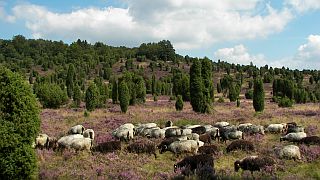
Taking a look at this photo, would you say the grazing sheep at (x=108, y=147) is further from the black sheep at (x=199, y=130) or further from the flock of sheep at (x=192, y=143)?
the black sheep at (x=199, y=130)

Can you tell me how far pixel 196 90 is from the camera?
151 ft

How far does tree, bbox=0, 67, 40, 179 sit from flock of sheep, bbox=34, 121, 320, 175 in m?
6.53

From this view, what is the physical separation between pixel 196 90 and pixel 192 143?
24570 mm

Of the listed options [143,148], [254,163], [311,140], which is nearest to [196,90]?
[311,140]

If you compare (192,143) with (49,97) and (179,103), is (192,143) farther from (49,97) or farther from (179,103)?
(49,97)

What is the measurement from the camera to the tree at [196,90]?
1790 inches

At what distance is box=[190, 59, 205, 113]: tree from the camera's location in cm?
4547

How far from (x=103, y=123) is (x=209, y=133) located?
12.4 meters

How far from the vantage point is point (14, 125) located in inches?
577

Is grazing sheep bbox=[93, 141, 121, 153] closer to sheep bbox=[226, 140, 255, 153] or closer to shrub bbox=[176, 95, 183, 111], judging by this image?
sheep bbox=[226, 140, 255, 153]

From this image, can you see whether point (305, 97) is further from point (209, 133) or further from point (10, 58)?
point (10, 58)

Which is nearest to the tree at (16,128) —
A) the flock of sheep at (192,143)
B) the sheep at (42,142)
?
the flock of sheep at (192,143)

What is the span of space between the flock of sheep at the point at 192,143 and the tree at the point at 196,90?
16.6 meters

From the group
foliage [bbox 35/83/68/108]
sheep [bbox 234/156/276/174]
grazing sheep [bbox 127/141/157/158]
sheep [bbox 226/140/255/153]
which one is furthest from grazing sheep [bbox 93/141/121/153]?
foliage [bbox 35/83/68/108]
